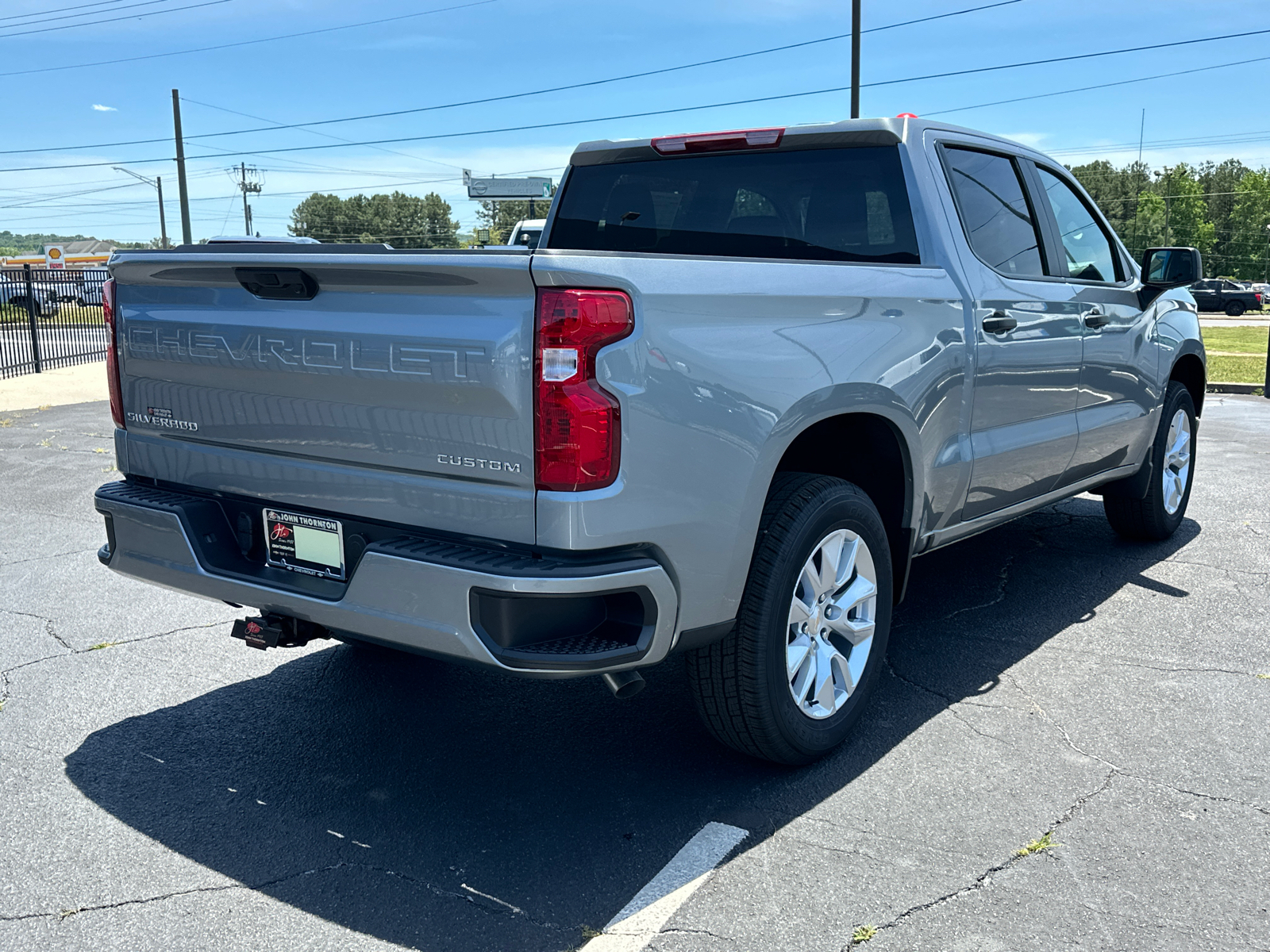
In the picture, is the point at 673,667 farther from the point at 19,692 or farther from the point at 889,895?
the point at 19,692

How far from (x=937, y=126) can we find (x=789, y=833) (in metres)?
2.81

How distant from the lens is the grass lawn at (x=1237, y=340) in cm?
2461

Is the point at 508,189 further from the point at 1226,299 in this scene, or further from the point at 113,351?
the point at 113,351

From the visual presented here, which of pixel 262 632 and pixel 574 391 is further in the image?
pixel 262 632

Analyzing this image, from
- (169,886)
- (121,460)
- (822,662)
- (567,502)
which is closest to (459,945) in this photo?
(169,886)

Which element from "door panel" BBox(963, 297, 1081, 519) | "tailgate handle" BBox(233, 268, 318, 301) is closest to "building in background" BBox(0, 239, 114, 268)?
"door panel" BBox(963, 297, 1081, 519)

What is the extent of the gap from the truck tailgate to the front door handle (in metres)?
2.20

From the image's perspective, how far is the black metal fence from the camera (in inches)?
685

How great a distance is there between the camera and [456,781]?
3451 millimetres

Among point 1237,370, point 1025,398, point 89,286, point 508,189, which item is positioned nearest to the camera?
point 1025,398

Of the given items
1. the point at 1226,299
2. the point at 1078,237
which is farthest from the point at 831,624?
the point at 1226,299

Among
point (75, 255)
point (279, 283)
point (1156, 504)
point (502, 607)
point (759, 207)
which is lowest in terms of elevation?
point (1156, 504)

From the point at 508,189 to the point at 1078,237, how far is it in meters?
34.9

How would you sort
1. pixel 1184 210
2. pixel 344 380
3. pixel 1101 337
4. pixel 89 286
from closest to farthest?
pixel 344 380, pixel 1101 337, pixel 89 286, pixel 1184 210
